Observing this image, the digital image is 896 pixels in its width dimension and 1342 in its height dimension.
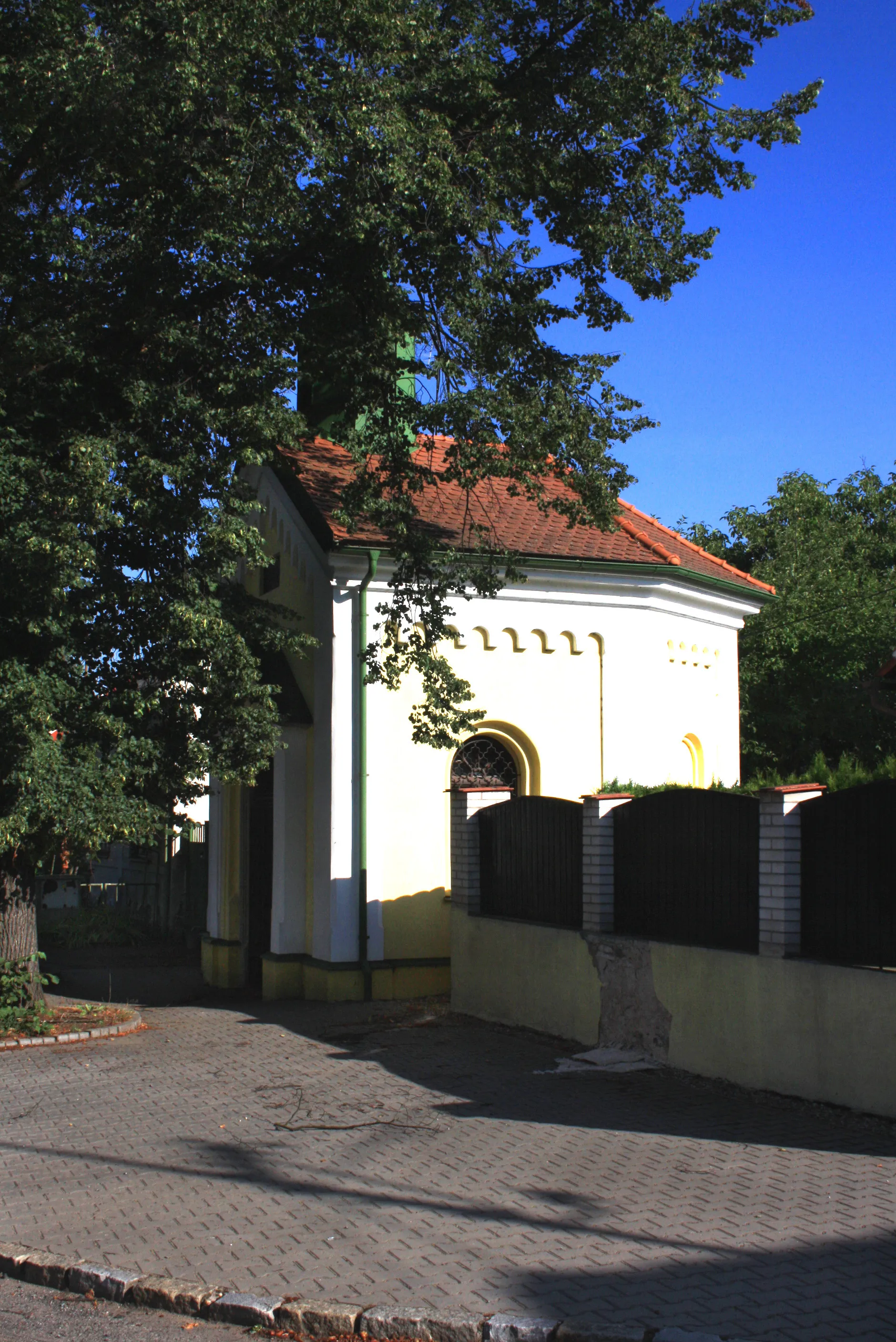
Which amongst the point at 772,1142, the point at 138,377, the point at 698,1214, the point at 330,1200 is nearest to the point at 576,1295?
the point at 698,1214

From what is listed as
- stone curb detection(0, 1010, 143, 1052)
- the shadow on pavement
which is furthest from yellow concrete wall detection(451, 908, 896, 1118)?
stone curb detection(0, 1010, 143, 1052)

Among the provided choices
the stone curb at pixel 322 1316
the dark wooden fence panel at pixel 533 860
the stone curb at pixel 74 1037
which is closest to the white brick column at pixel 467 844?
the dark wooden fence panel at pixel 533 860

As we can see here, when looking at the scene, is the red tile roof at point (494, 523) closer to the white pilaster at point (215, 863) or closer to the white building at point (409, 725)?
the white building at point (409, 725)

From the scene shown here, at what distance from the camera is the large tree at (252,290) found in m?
10.1

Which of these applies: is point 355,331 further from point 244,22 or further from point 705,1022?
point 705,1022

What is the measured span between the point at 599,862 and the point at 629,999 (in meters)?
1.22

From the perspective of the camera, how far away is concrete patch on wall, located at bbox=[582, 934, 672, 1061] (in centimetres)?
966

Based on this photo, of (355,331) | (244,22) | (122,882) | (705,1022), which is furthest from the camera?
(122,882)

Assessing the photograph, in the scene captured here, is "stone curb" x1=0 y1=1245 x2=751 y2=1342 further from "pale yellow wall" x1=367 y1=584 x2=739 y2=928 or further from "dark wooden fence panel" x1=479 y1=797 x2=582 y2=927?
"pale yellow wall" x1=367 y1=584 x2=739 y2=928

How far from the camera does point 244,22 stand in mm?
9883

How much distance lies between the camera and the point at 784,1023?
8.37 meters

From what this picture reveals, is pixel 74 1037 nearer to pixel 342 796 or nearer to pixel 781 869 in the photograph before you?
pixel 342 796

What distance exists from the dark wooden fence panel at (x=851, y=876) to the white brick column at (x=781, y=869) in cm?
7

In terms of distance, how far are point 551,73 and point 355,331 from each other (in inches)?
139
